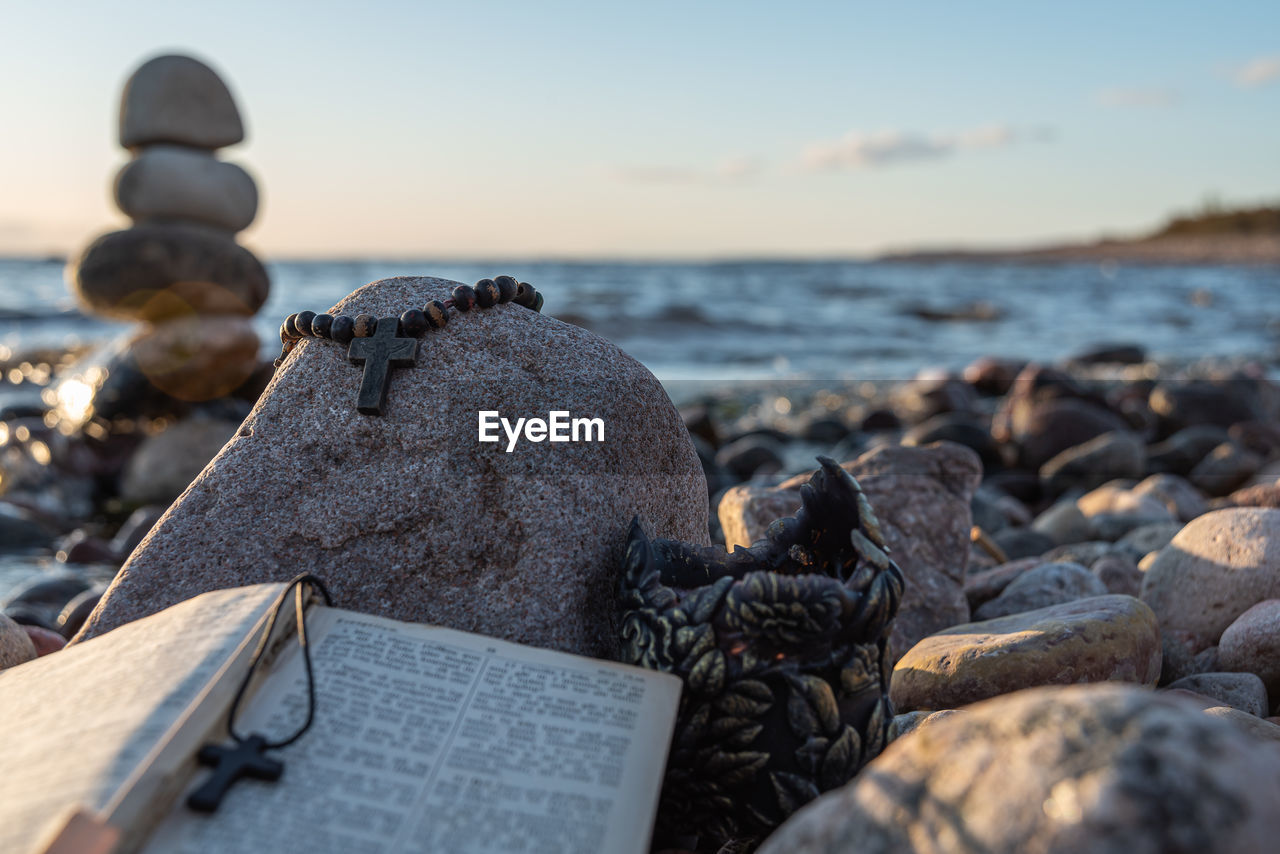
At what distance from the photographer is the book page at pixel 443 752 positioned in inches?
61.7

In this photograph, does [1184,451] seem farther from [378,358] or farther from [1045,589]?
[378,358]

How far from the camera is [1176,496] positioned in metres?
6.29

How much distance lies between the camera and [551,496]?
234cm

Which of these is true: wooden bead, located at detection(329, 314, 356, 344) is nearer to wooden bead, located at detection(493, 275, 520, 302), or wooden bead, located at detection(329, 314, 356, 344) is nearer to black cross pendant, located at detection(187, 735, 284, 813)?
wooden bead, located at detection(493, 275, 520, 302)

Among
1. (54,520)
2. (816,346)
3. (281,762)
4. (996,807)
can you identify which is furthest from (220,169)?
(816,346)

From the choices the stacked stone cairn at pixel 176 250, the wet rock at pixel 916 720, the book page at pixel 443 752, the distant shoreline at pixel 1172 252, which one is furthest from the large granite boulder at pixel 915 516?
the distant shoreline at pixel 1172 252

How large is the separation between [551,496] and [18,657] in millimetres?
1686

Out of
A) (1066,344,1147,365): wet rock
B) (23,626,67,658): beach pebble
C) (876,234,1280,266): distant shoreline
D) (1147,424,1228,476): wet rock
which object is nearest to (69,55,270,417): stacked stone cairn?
(23,626,67,658): beach pebble

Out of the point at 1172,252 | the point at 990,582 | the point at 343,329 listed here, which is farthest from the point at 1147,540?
the point at 1172,252

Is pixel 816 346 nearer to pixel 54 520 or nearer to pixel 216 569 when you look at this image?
pixel 54 520

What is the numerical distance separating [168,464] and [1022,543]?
6000mm

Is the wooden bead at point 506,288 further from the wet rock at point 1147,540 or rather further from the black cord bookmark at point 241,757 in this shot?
the wet rock at point 1147,540

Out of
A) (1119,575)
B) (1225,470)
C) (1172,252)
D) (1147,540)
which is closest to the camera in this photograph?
(1119,575)

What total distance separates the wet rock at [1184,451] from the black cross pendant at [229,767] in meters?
7.73
